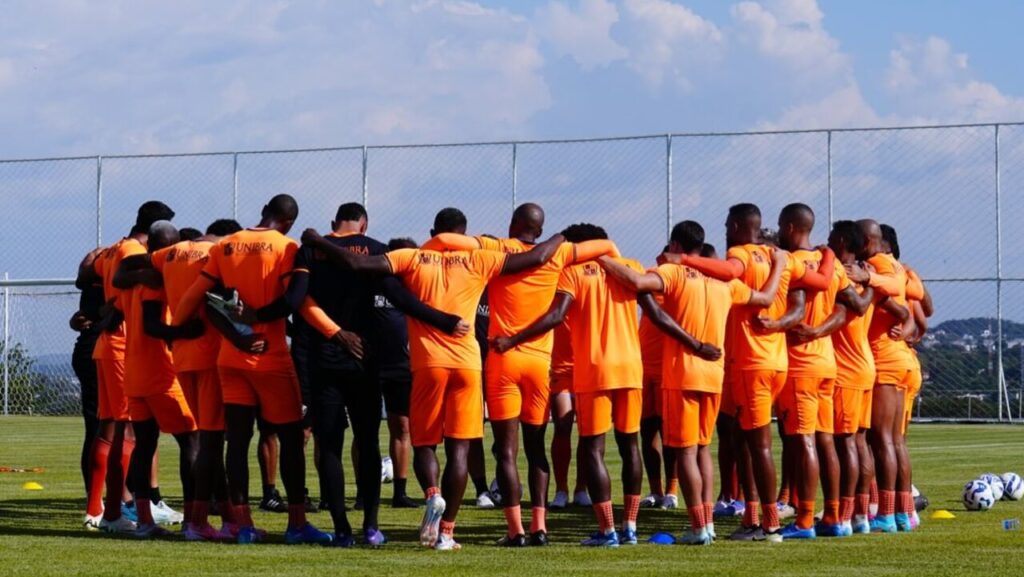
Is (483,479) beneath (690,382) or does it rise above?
beneath

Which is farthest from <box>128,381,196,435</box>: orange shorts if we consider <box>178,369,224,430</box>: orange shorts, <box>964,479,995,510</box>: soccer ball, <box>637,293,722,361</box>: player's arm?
<box>964,479,995,510</box>: soccer ball

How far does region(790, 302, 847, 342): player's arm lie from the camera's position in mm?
12492

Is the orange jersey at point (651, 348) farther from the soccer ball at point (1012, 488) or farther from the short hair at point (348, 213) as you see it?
the short hair at point (348, 213)

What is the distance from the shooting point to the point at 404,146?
104 ft

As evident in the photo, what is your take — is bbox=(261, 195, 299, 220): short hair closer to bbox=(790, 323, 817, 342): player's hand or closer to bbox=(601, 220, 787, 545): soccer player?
bbox=(601, 220, 787, 545): soccer player

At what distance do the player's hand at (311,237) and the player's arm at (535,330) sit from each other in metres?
1.34

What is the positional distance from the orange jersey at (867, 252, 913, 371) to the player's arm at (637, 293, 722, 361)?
1.96 meters

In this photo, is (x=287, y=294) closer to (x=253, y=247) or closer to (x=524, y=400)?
(x=253, y=247)

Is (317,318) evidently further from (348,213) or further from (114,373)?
(114,373)

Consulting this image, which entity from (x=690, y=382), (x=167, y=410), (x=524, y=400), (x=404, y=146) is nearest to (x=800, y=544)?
(x=690, y=382)

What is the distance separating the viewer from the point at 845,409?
42.2 feet

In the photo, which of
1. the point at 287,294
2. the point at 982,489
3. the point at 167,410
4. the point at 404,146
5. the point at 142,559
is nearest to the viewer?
the point at 142,559

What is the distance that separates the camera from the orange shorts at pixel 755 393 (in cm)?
1226

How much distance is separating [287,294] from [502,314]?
1.44 m
